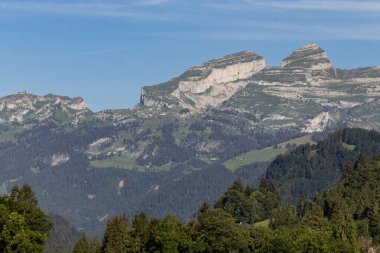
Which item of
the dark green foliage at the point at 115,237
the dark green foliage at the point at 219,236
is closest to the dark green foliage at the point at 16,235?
the dark green foliage at the point at 115,237

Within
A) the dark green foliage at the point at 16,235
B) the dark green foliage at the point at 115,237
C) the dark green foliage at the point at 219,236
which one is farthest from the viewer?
the dark green foliage at the point at 219,236

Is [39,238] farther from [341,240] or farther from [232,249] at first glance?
[341,240]

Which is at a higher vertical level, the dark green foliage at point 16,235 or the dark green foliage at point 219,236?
the dark green foliage at point 16,235

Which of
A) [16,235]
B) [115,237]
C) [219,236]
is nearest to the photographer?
[16,235]

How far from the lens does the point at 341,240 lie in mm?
186125

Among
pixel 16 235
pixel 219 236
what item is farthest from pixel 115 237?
pixel 16 235

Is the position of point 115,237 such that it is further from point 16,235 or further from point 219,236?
point 16,235

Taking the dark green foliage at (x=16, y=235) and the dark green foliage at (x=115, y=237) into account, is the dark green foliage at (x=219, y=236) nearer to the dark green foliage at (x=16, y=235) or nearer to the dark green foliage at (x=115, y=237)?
the dark green foliage at (x=115, y=237)

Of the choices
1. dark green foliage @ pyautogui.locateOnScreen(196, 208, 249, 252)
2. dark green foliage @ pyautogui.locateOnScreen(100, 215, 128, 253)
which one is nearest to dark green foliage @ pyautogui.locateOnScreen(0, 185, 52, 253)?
dark green foliage @ pyautogui.locateOnScreen(100, 215, 128, 253)

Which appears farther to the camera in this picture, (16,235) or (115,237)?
(115,237)

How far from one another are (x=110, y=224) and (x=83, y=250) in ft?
54.5

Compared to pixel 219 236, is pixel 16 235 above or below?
above

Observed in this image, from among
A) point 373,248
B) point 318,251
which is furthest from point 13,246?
point 373,248

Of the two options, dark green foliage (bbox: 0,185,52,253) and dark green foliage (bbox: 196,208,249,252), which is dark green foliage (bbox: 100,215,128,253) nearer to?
dark green foliage (bbox: 196,208,249,252)
